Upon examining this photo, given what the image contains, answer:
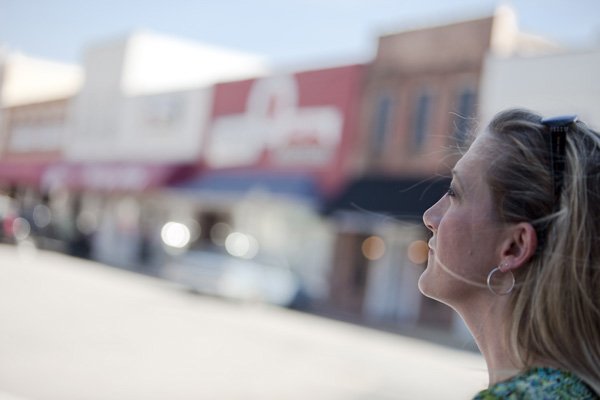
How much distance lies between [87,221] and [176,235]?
798cm

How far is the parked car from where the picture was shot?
718 inches

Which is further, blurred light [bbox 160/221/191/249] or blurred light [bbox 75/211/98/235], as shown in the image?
blurred light [bbox 75/211/98/235]

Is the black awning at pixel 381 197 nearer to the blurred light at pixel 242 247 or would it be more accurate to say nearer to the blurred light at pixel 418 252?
the blurred light at pixel 418 252

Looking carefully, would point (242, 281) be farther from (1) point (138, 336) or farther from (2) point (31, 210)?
(2) point (31, 210)

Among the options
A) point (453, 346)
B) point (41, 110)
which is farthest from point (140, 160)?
point (453, 346)

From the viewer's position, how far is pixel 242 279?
18.3 m

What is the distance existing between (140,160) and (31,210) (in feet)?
15.6

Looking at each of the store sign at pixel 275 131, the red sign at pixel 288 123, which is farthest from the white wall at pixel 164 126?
the store sign at pixel 275 131

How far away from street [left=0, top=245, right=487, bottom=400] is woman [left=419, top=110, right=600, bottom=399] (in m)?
3.10

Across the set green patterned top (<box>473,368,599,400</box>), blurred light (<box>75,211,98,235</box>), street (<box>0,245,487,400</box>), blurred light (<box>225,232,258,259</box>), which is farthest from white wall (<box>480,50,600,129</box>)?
blurred light (<box>75,211,98,235</box>)

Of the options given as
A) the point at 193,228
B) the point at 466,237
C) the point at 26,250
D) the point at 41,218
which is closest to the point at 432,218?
the point at 466,237

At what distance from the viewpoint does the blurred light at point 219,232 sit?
27.6 m

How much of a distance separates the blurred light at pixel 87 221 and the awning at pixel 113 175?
1.80 metres

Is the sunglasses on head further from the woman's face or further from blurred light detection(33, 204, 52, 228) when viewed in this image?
blurred light detection(33, 204, 52, 228)
